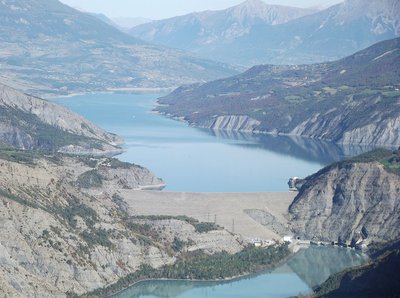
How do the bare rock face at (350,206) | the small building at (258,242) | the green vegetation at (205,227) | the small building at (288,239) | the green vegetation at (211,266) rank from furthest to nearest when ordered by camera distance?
1. the bare rock face at (350,206)
2. the small building at (288,239)
3. the small building at (258,242)
4. the green vegetation at (205,227)
5. the green vegetation at (211,266)

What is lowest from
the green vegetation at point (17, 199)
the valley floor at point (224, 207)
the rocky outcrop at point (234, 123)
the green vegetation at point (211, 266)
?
the rocky outcrop at point (234, 123)

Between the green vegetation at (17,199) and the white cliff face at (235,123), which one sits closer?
the green vegetation at (17,199)

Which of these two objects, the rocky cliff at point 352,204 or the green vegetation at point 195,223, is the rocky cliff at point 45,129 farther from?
the rocky cliff at point 352,204

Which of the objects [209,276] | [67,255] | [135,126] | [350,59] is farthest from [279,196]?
[350,59]

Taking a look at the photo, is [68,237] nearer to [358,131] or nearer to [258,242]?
[258,242]

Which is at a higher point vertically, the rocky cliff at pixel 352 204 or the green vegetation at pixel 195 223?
the rocky cliff at pixel 352 204

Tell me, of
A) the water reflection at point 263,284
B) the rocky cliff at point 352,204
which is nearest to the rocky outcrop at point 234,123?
the rocky cliff at point 352,204

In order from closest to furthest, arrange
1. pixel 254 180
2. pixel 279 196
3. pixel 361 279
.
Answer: pixel 361 279 < pixel 279 196 < pixel 254 180

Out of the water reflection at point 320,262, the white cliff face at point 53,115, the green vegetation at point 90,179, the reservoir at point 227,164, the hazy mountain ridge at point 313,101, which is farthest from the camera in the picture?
the hazy mountain ridge at point 313,101

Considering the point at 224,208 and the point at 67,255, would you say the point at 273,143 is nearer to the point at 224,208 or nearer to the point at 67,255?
the point at 224,208
